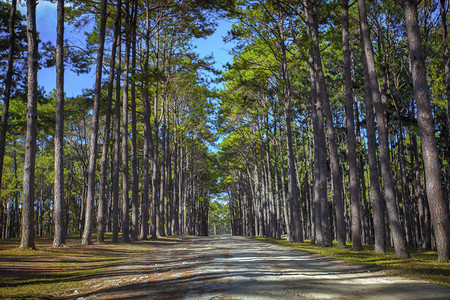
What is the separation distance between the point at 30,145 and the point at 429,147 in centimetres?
1259

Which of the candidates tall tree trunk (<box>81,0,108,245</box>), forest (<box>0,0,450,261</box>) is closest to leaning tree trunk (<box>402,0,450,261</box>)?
forest (<box>0,0,450,261</box>)

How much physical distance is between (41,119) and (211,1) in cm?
1429

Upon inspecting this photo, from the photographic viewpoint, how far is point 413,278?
5680 mm

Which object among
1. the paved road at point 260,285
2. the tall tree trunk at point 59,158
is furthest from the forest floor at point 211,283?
the tall tree trunk at point 59,158

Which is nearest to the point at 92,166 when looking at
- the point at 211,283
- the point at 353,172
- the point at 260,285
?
the point at 353,172

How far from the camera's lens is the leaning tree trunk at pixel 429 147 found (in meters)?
8.00

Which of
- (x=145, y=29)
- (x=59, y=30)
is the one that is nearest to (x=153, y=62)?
(x=145, y=29)

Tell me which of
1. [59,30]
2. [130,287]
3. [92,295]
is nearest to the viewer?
[92,295]

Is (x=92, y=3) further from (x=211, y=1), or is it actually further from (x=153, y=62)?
(x=153, y=62)

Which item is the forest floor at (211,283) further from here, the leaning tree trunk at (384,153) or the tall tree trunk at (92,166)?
the tall tree trunk at (92,166)

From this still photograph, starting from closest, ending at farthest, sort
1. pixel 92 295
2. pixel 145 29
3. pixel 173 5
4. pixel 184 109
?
pixel 92 295 < pixel 173 5 < pixel 145 29 < pixel 184 109

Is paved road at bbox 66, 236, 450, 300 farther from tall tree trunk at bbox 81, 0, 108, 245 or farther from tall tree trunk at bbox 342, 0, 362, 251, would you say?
tall tree trunk at bbox 81, 0, 108, 245

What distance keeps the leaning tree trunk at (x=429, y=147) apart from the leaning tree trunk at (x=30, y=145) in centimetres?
1199

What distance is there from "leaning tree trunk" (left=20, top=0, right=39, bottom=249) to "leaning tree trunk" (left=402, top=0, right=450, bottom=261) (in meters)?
12.0
